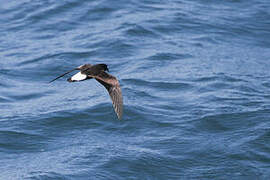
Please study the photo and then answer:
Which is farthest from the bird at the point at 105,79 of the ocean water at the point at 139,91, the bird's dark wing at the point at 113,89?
the ocean water at the point at 139,91

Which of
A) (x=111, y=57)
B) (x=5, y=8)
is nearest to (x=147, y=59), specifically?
(x=111, y=57)

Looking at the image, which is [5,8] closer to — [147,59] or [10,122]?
[147,59]

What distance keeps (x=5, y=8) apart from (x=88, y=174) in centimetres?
1141

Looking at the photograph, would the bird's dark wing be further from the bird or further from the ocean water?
the ocean water

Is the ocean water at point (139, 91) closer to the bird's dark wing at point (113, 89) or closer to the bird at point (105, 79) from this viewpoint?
the bird at point (105, 79)

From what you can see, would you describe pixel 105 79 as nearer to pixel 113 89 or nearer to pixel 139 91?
pixel 113 89

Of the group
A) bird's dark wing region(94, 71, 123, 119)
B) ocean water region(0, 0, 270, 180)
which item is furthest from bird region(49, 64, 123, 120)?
ocean water region(0, 0, 270, 180)

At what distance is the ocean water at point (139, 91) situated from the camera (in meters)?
12.7

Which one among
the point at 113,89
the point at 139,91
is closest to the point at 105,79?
the point at 113,89

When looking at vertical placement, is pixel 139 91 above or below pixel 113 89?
below

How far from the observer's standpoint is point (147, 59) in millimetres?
17500

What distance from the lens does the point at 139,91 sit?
1581 cm

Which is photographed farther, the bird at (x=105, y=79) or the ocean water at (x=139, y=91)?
the ocean water at (x=139, y=91)

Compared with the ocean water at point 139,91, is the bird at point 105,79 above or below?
above
